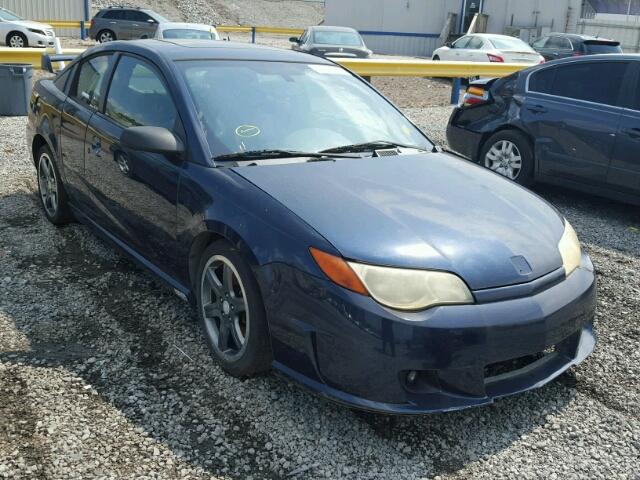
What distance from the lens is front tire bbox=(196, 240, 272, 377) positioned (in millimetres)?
3193

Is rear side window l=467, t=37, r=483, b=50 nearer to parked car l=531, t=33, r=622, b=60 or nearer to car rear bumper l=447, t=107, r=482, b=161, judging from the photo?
parked car l=531, t=33, r=622, b=60

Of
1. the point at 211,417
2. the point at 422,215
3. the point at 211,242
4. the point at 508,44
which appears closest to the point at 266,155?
the point at 211,242

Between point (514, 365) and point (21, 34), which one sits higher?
point (21, 34)

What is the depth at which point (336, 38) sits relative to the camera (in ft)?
58.5

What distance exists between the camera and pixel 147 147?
364cm

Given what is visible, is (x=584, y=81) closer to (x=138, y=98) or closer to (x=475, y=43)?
(x=138, y=98)

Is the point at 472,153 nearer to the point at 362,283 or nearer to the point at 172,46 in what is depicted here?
the point at 172,46

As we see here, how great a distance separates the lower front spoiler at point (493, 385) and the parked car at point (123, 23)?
90.5 ft

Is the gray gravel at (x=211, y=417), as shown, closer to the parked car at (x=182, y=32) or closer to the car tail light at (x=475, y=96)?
the car tail light at (x=475, y=96)

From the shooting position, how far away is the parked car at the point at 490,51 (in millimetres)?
17875

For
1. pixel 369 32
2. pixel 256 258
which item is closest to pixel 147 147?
pixel 256 258

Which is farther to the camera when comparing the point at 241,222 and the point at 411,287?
the point at 241,222

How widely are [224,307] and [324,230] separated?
0.77 m

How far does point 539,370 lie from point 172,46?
2955 millimetres
